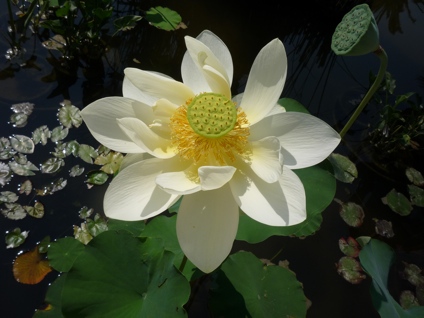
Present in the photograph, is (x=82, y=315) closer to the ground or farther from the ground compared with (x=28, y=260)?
farther from the ground

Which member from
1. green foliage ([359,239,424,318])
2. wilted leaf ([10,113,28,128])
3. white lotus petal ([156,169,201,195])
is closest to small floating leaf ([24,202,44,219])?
wilted leaf ([10,113,28,128])

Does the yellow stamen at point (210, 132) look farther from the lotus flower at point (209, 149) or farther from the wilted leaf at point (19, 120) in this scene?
the wilted leaf at point (19, 120)

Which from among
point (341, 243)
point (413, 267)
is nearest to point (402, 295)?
point (413, 267)

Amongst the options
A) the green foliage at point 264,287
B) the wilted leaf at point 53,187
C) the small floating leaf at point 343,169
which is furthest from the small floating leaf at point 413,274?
the wilted leaf at point 53,187

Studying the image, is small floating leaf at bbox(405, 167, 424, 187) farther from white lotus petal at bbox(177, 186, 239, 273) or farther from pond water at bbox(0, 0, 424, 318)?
white lotus petal at bbox(177, 186, 239, 273)

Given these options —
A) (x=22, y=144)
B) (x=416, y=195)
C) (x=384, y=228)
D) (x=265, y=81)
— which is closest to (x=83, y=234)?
(x=22, y=144)

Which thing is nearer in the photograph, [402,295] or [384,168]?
[402,295]

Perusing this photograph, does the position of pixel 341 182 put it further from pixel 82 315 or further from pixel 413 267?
pixel 82 315
